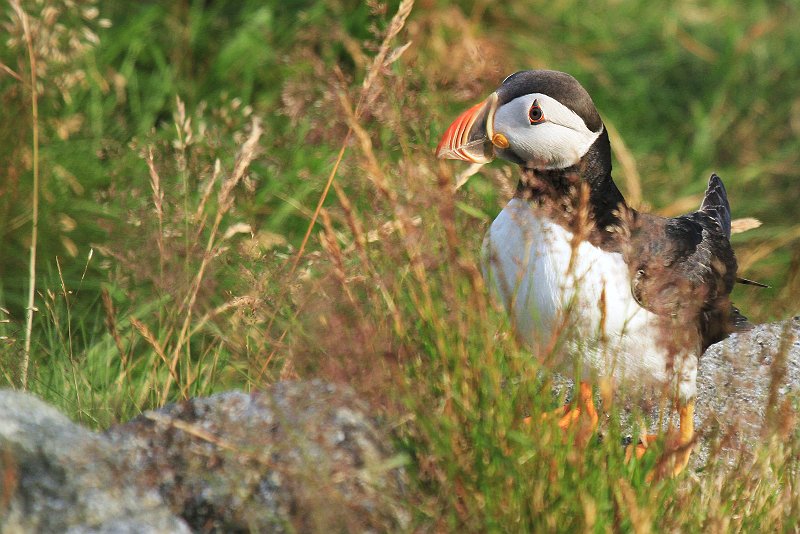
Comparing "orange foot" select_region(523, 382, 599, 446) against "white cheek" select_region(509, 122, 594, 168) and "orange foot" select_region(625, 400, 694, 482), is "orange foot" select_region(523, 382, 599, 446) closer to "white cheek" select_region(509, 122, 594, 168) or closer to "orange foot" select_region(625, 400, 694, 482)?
"orange foot" select_region(625, 400, 694, 482)

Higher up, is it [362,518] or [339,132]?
[339,132]

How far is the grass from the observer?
2.27m

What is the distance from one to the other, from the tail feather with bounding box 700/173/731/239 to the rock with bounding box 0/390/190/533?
2286mm

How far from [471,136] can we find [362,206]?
0.85 m

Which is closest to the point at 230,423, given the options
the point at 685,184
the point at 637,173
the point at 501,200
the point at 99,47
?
the point at 501,200

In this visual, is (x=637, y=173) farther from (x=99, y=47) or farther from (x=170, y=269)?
(x=170, y=269)

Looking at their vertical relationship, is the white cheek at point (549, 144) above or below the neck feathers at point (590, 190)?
above

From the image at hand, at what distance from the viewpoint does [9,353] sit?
9.55ft

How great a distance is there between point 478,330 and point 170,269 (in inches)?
36.5

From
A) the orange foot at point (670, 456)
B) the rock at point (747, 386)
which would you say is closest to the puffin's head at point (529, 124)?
the rock at point (747, 386)

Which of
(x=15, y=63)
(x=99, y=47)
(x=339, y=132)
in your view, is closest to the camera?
(x=339, y=132)

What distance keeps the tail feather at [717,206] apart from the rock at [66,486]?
90.0 inches

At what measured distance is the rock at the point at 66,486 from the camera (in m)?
2.00

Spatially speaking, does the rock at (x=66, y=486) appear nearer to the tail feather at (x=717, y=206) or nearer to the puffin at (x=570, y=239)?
the puffin at (x=570, y=239)
